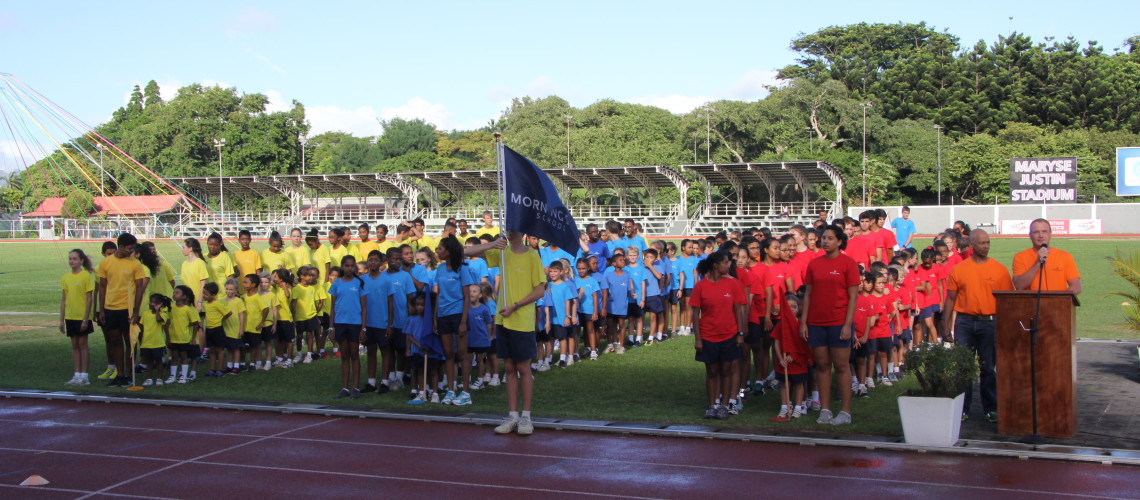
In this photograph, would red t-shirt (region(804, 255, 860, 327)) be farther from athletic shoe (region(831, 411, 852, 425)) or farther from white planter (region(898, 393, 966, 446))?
white planter (region(898, 393, 966, 446))

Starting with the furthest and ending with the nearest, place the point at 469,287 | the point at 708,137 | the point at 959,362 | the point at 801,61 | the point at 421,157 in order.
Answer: the point at 421,157 < the point at 801,61 < the point at 708,137 < the point at 469,287 < the point at 959,362

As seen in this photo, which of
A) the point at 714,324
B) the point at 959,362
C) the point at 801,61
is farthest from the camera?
the point at 801,61

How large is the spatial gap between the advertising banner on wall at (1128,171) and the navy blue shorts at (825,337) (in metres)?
39.9

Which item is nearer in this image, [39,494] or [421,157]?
[39,494]

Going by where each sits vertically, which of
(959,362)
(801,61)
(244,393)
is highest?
(801,61)

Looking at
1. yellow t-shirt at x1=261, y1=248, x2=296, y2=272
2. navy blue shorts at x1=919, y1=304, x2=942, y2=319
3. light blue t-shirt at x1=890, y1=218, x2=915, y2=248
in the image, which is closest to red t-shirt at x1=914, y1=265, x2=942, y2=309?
navy blue shorts at x1=919, y1=304, x2=942, y2=319

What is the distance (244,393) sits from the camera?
10.8 meters

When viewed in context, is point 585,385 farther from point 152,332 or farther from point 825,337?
point 152,332

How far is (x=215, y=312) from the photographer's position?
1193 centimetres

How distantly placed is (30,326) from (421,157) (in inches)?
2899

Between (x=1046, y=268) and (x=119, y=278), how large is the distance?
10.2 meters

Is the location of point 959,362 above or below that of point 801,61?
below

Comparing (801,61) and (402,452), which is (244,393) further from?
(801,61)

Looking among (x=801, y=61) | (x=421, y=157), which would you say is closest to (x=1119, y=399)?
(x=801, y=61)
